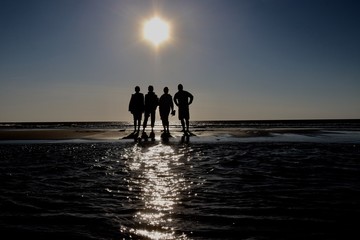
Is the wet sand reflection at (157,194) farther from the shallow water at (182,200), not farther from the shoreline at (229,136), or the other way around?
the shoreline at (229,136)

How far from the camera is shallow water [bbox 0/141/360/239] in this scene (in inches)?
117

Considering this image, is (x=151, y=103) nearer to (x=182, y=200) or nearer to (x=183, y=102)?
(x=183, y=102)

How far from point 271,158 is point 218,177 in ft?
8.87

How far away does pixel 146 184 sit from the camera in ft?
16.5

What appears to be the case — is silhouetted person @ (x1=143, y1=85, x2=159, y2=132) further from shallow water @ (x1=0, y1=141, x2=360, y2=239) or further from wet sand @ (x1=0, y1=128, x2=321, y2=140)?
shallow water @ (x1=0, y1=141, x2=360, y2=239)

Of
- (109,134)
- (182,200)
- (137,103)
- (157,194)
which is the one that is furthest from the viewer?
(109,134)

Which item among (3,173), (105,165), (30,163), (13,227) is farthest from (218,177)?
(30,163)

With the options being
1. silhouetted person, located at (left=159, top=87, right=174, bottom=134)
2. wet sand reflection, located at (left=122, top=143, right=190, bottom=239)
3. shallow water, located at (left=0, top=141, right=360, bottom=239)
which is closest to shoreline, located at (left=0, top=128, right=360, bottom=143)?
silhouetted person, located at (left=159, top=87, right=174, bottom=134)

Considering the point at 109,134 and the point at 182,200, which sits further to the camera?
the point at 109,134

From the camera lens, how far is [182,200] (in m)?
4.06

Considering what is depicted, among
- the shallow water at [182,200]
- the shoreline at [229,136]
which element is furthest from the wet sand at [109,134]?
the shallow water at [182,200]

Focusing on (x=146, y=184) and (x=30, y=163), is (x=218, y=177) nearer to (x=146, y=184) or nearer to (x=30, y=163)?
(x=146, y=184)

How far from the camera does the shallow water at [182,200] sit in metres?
2.98

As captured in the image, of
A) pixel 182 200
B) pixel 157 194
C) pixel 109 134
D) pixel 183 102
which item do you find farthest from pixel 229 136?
pixel 182 200
